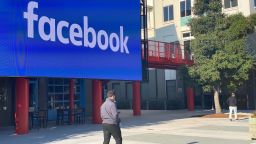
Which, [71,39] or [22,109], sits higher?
[71,39]

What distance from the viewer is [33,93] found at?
2725cm

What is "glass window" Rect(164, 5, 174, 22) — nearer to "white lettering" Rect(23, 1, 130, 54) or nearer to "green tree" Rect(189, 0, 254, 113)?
"green tree" Rect(189, 0, 254, 113)

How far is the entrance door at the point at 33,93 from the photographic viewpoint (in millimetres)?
27047

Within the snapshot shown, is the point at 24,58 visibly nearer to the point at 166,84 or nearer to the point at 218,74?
the point at 218,74

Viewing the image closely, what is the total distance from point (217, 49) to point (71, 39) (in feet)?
41.9

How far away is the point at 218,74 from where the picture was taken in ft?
98.1

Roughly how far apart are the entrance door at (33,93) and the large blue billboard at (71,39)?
5.61m

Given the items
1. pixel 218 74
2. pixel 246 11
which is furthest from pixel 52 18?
pixel 246 11

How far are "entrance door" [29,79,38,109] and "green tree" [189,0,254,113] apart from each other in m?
11.1

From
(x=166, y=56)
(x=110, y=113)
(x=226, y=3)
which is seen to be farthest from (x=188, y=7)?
(x=110, y=113)

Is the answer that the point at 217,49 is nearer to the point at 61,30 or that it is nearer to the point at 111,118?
the point at 61,30

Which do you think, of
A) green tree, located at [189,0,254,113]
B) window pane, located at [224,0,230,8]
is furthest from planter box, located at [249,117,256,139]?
window pane, located at [224,0,230,8]

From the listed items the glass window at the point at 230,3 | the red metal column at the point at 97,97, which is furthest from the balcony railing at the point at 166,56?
the red metal column at the point at 97,97

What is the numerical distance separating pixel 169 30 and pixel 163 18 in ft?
7.13
